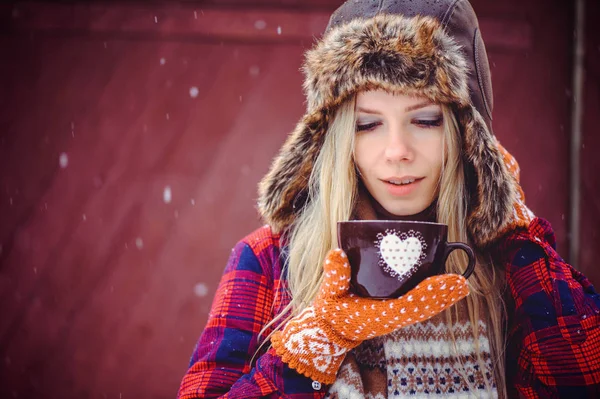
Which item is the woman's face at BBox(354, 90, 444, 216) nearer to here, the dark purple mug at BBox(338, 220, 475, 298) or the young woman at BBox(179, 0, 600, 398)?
the young woman at BBox(179, 0, 600, 398)

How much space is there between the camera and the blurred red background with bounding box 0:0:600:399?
88.6 inches

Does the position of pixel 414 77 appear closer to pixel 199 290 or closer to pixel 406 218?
pixel 406 218

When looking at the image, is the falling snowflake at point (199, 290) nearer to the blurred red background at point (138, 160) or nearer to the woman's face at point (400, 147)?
the blurred red background at point (138, 160)

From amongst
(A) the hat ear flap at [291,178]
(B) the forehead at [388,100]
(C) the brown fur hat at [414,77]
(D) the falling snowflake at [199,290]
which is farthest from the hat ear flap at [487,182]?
(D) the falling snowflake at [199,290]

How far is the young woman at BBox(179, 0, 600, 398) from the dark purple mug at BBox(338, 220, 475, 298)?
86 millimetres

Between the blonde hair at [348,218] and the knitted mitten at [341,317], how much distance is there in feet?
0.45

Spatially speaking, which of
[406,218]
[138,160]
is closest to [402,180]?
[406,218]

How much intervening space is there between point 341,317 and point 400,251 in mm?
177

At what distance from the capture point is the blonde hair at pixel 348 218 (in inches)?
44.6

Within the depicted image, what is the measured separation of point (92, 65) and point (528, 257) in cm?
206

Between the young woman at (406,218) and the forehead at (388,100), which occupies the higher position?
the forehead at (388,100)

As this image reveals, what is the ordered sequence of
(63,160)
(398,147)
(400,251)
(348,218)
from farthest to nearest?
(63,160), (348,218), (398,147), (400,251)

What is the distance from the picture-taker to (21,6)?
7.28ft

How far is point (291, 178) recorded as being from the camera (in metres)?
1.26
